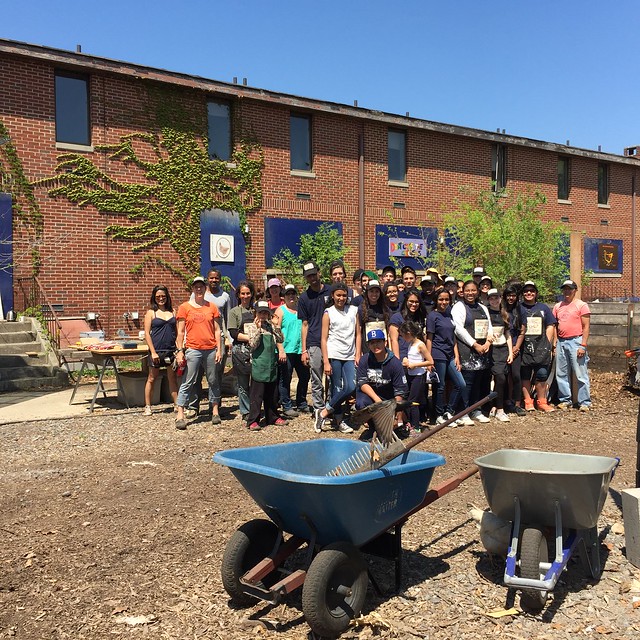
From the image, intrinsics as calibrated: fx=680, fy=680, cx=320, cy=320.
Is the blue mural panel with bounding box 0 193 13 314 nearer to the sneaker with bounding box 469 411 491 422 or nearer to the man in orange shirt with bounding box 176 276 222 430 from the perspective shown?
the man in orange shirt with bounding box 176 276 222 430

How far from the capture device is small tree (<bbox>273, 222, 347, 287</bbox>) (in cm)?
1789

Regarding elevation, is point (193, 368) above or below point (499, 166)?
below

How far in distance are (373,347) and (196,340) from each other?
2655 millimetres

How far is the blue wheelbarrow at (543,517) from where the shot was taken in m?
3.84

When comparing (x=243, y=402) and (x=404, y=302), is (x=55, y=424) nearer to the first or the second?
(x=243, y=402)

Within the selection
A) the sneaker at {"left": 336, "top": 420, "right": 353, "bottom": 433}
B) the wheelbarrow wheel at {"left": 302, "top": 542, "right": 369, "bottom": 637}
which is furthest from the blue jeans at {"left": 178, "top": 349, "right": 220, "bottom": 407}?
the wheelbarrow wheel at {"left": 302, "top": 542, "right": 369, "bottom": 637}

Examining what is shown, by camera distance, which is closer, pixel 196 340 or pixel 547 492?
pixel 547 492

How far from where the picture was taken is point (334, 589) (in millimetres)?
3715

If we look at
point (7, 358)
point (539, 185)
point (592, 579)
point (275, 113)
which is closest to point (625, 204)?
point (539, 185)

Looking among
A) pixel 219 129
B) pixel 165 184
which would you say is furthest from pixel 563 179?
pixel 165 184

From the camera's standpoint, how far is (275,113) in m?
18.2

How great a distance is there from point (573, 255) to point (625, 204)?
48.4 feet

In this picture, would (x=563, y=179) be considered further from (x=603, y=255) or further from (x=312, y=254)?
(x=312, y=254)

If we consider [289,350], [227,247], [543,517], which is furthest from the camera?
Result: [227,247]
